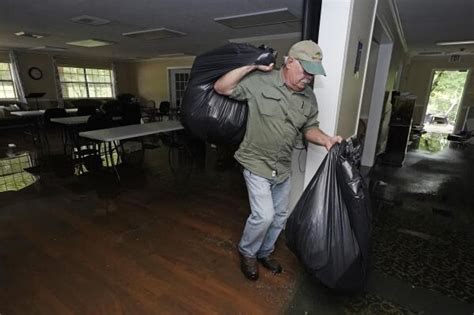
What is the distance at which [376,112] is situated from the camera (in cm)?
387

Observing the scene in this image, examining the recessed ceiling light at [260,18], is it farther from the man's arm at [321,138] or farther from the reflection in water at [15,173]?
the reflection in water at [15,173]

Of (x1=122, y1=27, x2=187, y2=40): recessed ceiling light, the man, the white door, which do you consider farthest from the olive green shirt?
the white door

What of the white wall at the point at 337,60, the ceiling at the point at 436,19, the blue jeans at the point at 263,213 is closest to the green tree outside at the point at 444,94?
the ceiling at the point at 436,19

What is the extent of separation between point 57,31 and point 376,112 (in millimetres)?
5300

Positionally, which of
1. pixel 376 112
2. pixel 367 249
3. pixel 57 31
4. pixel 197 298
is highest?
pixel 57 31

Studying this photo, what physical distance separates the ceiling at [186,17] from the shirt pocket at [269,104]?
1.89 meters

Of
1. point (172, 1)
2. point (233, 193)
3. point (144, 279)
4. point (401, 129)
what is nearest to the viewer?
point (144, 279)

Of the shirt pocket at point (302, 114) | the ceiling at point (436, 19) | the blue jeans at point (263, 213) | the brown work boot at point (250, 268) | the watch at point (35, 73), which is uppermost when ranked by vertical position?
the ceiling at point (436, 19)

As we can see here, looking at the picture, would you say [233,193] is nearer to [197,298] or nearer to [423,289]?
[197,298]

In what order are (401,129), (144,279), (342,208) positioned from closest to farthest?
(342,208) < (144,279) < (401,129)

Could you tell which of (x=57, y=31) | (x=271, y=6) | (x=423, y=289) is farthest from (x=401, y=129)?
(x=57, y=31)

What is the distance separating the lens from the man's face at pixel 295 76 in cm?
135

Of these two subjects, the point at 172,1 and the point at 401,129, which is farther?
the point at 401,129

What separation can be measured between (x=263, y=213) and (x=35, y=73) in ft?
30.5
